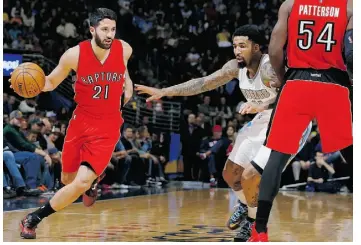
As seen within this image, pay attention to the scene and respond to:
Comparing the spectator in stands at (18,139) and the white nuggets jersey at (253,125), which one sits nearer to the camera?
the white nuggets jersey at (253,125)

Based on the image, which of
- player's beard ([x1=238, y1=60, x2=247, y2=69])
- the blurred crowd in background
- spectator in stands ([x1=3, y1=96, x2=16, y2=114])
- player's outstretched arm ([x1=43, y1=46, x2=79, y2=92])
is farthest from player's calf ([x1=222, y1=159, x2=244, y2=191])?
spectator in stands ([x1=3, y1=96, x2=16, y2=114])

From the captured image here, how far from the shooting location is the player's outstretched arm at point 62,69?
6.63m

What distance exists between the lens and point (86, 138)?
22.1 feet

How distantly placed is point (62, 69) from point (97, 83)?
363 mm

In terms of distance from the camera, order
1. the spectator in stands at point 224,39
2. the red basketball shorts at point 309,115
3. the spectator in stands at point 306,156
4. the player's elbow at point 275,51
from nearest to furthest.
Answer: the red basketball shorts at point 309,115 < the player's elbow at point 275,51 < the spectator in stands at point 306,156 < the spectator in stands at point 224,39

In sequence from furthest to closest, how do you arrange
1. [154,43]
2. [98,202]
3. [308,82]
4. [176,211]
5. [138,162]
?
1. [154,43]
2. [138,162]
3. [98,202]
4. [176,211]
5. [308,82]

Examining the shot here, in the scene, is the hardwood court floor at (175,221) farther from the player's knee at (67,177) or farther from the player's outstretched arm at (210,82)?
the player's outstretched arm at (210,82)

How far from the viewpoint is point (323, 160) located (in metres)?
14.5

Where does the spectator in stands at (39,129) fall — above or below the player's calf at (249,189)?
above

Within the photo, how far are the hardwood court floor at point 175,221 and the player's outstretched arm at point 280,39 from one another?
172cm

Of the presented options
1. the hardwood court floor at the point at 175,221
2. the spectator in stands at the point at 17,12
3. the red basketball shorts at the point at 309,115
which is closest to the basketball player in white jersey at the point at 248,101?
the hardwood court floor at the point at 175,221

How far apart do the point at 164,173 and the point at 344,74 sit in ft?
36.6
